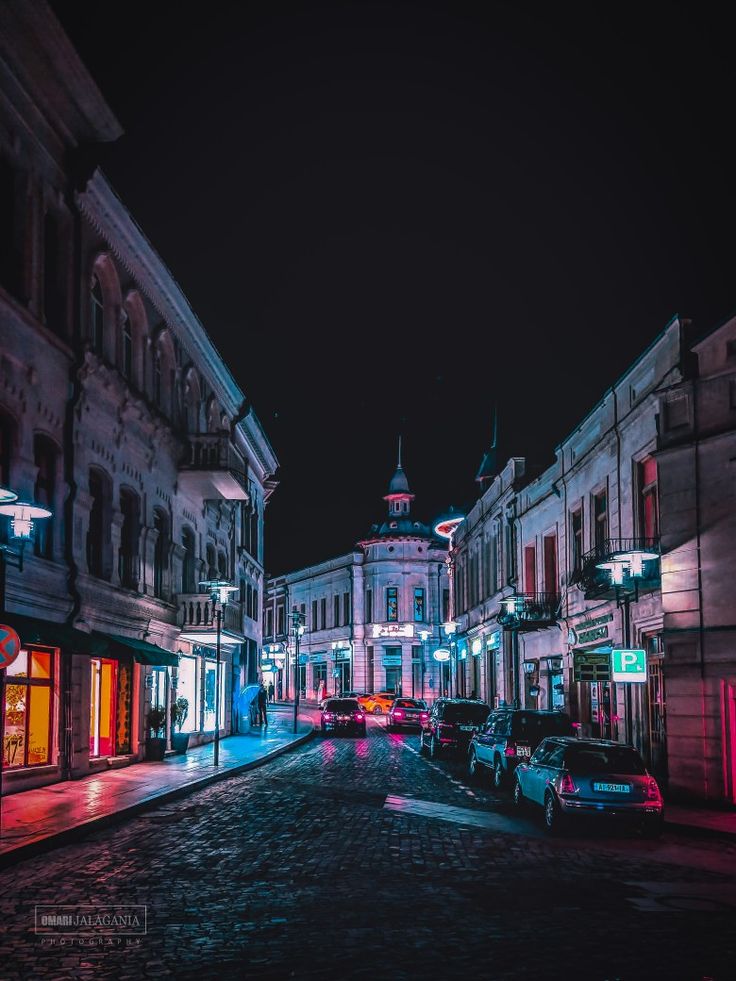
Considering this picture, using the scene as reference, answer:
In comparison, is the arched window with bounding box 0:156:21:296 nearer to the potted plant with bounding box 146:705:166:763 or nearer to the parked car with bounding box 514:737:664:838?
the potted plant with bounding box 146:705:166:763

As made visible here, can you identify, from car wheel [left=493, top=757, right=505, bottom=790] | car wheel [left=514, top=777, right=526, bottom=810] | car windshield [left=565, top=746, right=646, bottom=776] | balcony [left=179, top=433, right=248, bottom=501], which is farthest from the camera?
balcony [left=179, top=433, right=248, bottom=501]

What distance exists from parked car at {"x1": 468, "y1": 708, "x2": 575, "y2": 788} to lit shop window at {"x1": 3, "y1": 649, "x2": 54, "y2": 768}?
31.0 ft

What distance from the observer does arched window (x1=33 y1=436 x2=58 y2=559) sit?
72.6ft

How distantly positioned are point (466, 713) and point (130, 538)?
11.0m

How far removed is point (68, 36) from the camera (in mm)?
21344

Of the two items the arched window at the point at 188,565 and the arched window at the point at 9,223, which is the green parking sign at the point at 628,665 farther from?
the arched window at the point at 188,565

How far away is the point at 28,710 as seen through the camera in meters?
21.4

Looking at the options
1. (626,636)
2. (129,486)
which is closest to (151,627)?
(129,486)

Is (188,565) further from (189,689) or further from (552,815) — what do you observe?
(552,815)

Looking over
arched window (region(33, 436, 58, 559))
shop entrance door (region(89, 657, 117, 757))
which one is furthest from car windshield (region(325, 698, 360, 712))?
arched window (region(33, 436, 58, 559))

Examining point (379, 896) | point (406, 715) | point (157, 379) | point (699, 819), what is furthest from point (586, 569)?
point (406, 715)

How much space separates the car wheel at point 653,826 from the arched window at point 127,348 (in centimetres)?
1827

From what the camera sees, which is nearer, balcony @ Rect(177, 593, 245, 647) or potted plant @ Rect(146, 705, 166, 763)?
potted plant @ Rect(146, 705, 166, 763)

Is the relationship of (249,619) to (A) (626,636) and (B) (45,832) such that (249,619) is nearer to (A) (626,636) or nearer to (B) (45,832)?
(A) (626,636)
